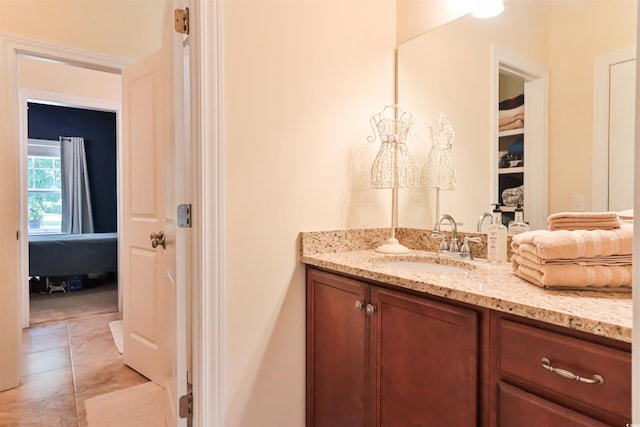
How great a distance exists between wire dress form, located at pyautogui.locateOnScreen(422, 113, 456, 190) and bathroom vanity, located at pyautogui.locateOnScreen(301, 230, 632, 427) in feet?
1.33

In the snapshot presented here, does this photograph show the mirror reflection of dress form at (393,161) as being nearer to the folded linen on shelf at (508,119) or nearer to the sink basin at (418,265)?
the sink basin at (418,265)

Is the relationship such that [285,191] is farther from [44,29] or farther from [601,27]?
[44,29]

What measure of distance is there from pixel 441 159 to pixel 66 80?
12.6 ft

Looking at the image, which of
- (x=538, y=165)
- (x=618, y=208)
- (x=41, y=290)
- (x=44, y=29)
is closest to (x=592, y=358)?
(x=618, y=208)

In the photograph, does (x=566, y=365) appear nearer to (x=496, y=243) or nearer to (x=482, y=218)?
(x=496, y=243)

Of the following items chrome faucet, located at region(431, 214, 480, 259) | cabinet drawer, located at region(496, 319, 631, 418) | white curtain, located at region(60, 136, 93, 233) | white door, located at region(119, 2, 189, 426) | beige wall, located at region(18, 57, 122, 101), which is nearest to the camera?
cabinet drawer, located at region(496, 319, 631, 418)

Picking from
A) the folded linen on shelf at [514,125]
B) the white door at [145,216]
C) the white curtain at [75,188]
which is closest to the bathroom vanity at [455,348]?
the folded linen on shelf at [514,125]

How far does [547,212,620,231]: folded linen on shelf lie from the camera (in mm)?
1007

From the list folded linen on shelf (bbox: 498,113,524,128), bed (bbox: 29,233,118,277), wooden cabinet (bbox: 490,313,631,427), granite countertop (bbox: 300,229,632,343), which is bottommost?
bed (bbox: 29,233,118,277)

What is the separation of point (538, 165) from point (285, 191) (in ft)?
3.35

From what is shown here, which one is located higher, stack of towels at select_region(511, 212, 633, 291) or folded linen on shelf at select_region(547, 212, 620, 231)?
folded linen on shelf at select_region(547, 212, 620, 231)

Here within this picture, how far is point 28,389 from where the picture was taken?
2105mm

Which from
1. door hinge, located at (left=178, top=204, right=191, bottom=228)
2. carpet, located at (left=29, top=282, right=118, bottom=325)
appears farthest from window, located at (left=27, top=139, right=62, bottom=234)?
door hinge, located at (left=178, top=204, right=191, bottom=228)

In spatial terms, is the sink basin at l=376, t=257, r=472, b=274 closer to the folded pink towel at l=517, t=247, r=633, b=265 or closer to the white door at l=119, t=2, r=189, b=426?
the folded pink towel at l=517, t=247, r=633, b=265
